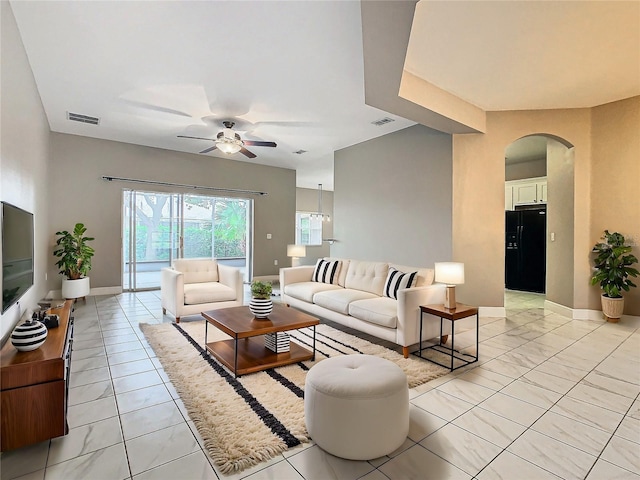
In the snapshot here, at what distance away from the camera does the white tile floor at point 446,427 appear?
5.54 feet

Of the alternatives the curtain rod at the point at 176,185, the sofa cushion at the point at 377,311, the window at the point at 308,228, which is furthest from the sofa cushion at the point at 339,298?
the window at the point at 308,228

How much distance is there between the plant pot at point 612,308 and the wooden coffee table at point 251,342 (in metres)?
4.18

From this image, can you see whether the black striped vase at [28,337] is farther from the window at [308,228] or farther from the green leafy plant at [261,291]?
the window at [308,228]

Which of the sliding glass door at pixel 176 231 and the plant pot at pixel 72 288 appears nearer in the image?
the plant pot at pixel 72 288

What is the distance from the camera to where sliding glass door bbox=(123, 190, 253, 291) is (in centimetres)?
672

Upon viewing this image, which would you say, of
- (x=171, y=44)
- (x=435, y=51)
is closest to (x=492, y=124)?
(x=435, y=51)

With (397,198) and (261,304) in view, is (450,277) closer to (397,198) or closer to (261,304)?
(261,304)

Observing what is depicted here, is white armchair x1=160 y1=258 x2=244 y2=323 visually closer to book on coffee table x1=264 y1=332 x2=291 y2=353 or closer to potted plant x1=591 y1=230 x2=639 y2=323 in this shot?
book on coffee table x1=264 y1=332 x2=291 y2=353

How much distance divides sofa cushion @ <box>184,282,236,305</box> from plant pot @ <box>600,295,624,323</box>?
514 cm

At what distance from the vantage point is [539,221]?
6.84 m

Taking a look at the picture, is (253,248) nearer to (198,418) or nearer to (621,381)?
(198,418)

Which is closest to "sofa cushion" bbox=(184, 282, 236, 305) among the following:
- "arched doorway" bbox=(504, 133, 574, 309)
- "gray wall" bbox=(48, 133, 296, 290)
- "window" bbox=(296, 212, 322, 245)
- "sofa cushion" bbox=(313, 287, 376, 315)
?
"sofa cushion" bbox=(313, 287, 376, 315)

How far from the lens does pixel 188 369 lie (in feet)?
9.37

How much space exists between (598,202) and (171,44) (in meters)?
5.74
